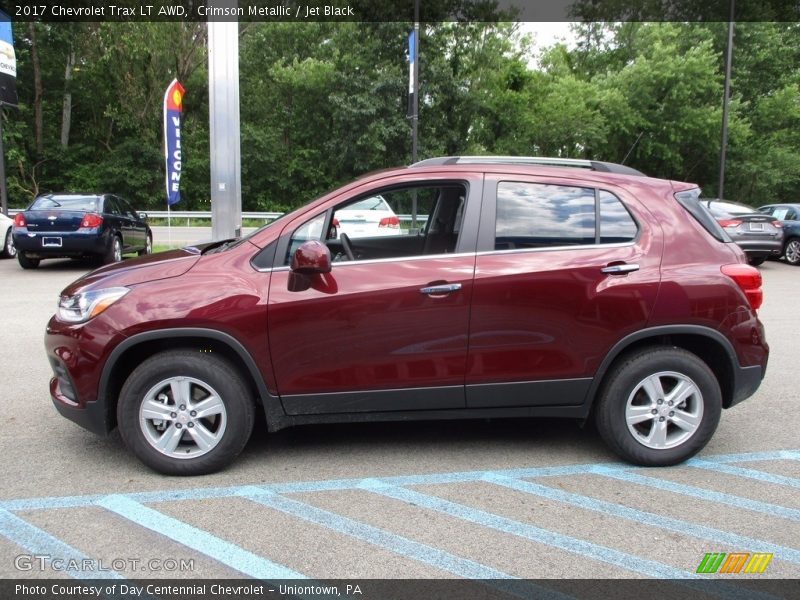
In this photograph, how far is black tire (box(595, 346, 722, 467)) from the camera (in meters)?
3.75

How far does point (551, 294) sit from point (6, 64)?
1798 cm

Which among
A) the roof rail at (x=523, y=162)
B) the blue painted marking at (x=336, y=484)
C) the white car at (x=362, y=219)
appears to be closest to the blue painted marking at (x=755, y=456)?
the blue painted marking at (x=336, y=484)

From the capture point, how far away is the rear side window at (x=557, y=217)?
3.79 m

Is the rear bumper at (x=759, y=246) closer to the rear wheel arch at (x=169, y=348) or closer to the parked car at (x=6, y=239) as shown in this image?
the rear wheel arch at (x=169, y=348)

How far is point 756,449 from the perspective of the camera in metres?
4.16

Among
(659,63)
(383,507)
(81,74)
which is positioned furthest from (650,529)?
(81,74)

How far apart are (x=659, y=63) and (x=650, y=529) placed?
3019 cm

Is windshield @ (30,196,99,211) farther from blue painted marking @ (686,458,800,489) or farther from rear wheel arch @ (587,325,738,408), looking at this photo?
blue painted marking @ (686,458,800,489)

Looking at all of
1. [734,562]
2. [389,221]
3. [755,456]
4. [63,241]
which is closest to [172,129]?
[63,241]

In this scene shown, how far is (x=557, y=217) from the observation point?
3.82 m

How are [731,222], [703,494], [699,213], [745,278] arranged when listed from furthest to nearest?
[731,222] → [699,213] → [745,278] → [703,494]

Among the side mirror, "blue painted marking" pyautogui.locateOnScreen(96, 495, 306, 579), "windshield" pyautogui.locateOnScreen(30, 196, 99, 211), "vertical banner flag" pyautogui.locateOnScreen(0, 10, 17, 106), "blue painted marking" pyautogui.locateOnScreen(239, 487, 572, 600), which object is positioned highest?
"vertical banner flag" pyautogui.locateOnScreen(0, 10, 17, 106)

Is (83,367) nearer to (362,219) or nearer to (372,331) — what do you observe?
(372,331)

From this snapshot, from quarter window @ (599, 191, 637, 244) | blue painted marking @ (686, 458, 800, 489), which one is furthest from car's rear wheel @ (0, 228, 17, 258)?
blue painted marking @ (686, 458, 800, 489)
